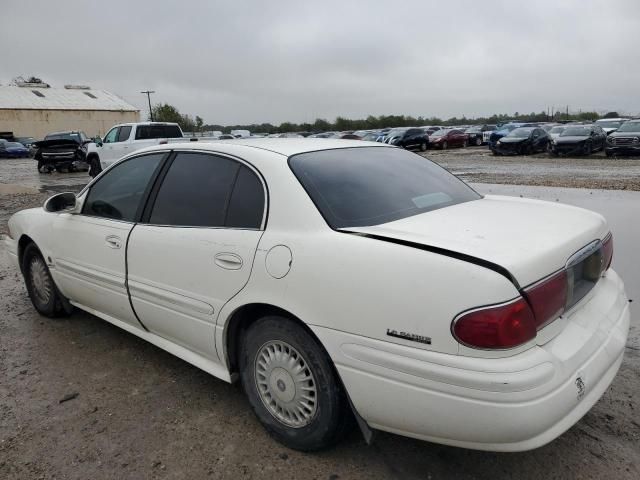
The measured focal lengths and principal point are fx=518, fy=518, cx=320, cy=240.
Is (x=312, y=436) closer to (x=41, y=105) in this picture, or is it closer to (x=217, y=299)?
(x=217, y=299)

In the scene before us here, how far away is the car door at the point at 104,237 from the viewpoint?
3404 millimetres

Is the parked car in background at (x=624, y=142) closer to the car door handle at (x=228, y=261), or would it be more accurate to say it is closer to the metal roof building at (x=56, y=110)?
the car door handle at (x=228, y=261)

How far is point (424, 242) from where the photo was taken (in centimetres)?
213

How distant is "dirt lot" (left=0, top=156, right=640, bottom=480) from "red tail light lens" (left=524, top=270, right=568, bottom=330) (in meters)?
0.84

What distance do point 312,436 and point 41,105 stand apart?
203 feet

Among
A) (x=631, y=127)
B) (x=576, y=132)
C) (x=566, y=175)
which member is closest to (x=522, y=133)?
(x=576, y=132)

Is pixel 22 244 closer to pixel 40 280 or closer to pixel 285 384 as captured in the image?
pixel 40 280

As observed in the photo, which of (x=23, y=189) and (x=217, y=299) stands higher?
(x=217, y=299)

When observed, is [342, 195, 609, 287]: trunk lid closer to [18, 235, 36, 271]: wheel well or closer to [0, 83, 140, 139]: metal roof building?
[18, 235, 36, 271]: wheel well

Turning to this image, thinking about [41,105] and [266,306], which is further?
[41,105]

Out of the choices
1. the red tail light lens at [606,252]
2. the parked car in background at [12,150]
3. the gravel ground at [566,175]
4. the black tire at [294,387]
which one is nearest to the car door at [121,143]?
the gravel ground at [566,175]

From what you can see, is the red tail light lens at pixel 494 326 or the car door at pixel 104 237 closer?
the red tail light lens at pixel 494 326

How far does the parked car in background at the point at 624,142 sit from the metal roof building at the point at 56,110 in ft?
168

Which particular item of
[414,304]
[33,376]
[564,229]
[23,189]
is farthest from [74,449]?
[23,189]
